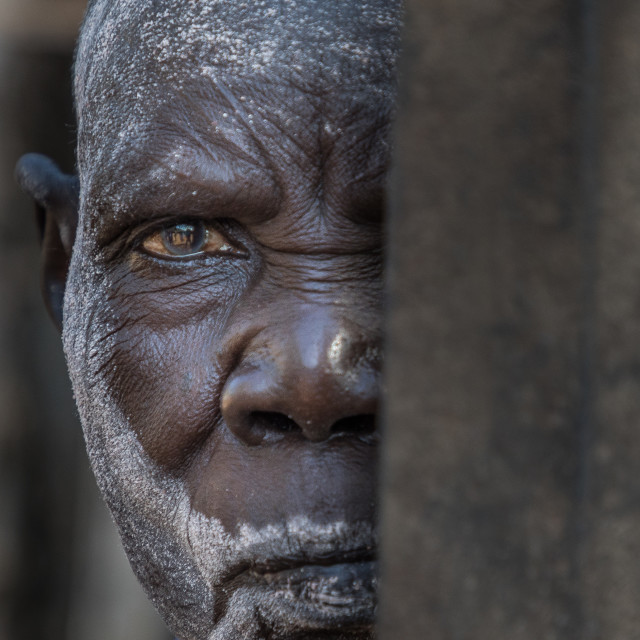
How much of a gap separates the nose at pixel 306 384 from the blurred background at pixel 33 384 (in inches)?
114

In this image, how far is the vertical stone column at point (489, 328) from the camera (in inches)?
20.7

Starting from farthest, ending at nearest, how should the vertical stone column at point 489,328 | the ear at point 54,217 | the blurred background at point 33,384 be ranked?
the blurred background at point 33,384
the ear at point 54,217
the vertical stone column at point 489,328

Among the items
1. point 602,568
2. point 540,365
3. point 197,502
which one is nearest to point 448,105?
point 540,365

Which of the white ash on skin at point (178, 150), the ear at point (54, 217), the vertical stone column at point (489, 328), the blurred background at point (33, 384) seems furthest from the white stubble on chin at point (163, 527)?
the blurred background at point (33, 384)

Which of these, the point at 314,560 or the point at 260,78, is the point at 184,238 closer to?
the point at 260,78

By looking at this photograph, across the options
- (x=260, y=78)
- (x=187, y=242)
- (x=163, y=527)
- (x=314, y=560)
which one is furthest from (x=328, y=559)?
(x=260, y=78)

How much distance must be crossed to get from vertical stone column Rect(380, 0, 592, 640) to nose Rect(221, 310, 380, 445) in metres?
0.44

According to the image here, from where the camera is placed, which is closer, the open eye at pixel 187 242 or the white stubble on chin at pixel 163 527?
the white stubble on chin at pixel 163 527

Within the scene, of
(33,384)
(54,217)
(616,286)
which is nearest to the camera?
(616,286)

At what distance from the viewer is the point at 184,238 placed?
1.25 meters

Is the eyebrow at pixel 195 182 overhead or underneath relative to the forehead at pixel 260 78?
underneath

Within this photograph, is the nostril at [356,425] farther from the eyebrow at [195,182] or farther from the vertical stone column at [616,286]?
→ the vertical stone column at [616,286]

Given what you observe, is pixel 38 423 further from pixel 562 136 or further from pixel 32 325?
pixel 562 136

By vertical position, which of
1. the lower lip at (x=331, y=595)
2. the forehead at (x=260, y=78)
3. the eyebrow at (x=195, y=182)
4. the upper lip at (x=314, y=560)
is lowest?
the lower lip at (x=331, y=595)
